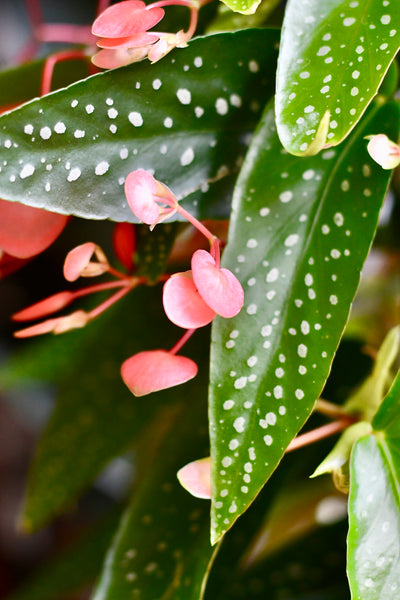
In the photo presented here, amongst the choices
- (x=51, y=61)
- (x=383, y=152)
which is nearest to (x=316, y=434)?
(x=383, y=152)

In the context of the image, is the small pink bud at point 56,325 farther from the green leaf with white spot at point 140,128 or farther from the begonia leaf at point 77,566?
the begonia leaf at point 77,566

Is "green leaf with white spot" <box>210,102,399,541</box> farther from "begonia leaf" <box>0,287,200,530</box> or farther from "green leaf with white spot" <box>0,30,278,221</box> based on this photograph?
"begonia leaf" <box>0,287,200,530</box>

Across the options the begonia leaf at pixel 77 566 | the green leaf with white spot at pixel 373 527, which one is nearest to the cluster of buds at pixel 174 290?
the green leaf with white spot at pixel 373 527

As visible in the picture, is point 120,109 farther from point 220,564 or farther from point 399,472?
point 220,564

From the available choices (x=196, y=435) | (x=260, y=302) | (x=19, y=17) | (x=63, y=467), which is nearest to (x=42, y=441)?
(x=63, y=467)

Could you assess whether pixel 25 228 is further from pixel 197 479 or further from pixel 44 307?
pixel 197 479
